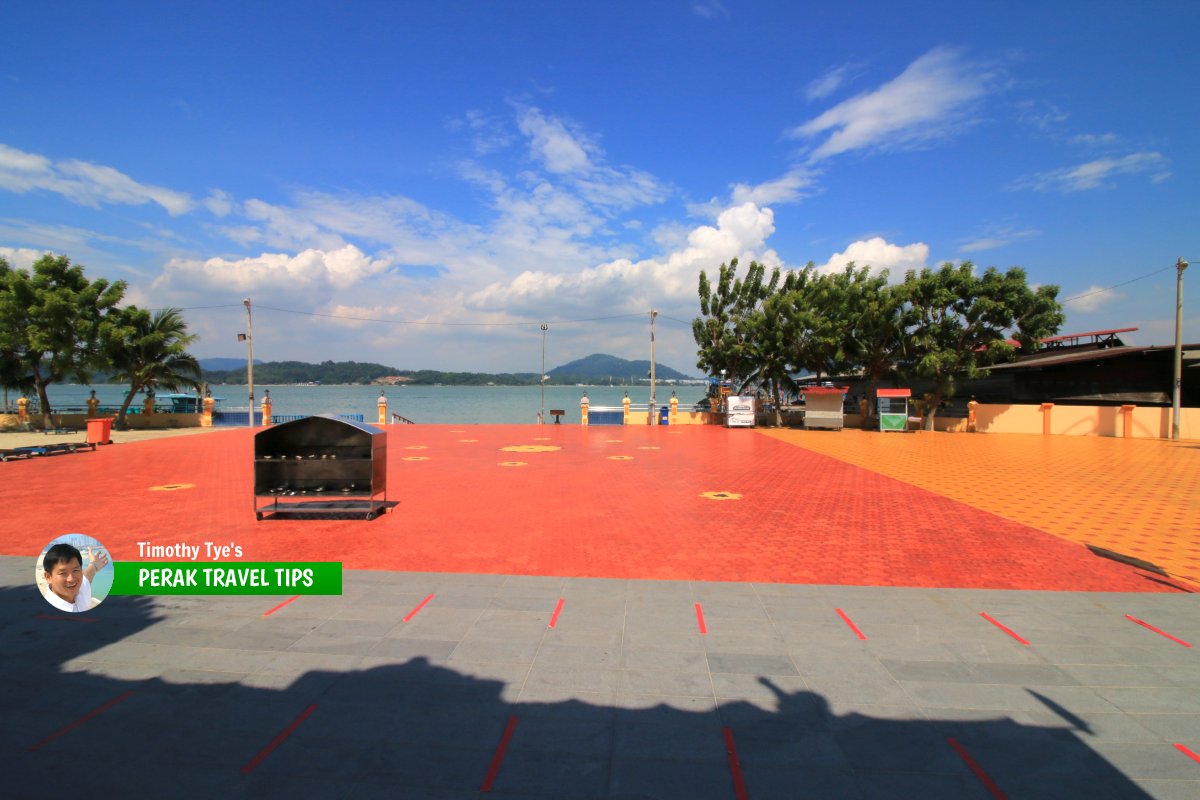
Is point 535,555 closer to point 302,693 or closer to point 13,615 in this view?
point 302,693

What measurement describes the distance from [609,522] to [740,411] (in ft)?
72.4

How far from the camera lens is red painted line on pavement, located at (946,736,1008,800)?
11.1ft

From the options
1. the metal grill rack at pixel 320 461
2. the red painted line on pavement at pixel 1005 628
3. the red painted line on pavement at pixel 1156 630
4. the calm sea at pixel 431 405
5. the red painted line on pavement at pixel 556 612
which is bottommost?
the calm sea at pixel 431 405

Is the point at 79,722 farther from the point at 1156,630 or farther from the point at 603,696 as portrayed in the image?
the point at 1156,630

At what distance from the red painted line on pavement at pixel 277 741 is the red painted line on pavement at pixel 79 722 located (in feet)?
4.75

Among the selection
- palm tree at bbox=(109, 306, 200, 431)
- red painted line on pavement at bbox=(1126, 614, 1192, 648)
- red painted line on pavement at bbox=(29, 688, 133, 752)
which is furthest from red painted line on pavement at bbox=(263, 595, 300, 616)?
palm tree at bbox=(109, 306, 200, 431)

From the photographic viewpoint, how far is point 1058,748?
12.5 ft

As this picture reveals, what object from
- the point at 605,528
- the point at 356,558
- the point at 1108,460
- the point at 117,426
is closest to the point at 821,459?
the point at 1108,460

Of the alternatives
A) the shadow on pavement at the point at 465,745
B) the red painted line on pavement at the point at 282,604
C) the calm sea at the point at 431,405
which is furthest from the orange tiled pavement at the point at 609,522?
the calm sea at the point at 431,405

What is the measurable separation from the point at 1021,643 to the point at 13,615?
10129 millimetres

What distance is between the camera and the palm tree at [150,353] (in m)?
25.5

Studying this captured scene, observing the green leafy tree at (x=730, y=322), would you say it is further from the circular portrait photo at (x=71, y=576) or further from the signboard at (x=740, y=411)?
the circular portrait photo at (x=71, y=576)

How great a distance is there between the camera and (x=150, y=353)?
26.2 m

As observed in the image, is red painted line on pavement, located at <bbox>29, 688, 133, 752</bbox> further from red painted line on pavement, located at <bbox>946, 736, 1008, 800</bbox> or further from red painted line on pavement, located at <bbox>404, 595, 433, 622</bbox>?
red painted line on pavement, located at <bbox>946, 736, 1008, 800</bbox>
